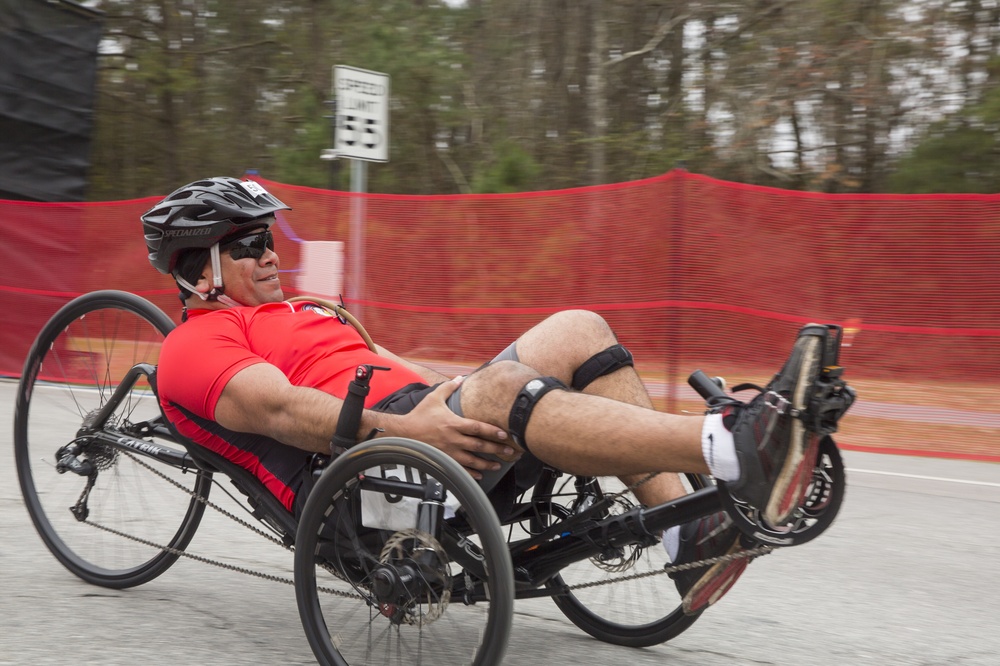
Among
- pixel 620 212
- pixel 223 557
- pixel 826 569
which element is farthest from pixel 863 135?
pixel 223 557

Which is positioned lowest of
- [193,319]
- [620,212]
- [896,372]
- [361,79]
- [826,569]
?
[826,569]

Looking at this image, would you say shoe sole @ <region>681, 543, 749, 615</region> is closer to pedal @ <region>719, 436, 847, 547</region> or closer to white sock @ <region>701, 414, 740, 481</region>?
pedal @ <region>719, 436, 847, 547</region>

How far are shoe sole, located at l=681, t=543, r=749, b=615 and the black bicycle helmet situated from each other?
1.62 meters

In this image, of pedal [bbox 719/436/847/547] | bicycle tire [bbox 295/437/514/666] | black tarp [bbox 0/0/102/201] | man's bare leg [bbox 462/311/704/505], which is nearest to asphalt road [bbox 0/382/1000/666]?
bicycle tire [bbox 295/437/514/666]

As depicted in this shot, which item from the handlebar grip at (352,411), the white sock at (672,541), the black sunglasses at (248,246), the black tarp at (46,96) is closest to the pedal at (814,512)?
the white sock at (672,541)

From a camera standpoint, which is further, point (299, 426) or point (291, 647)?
point (291, 647)

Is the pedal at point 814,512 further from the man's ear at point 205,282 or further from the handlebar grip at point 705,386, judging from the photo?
the man's ear at point 205,282

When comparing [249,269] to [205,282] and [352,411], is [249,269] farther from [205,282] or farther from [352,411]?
[352,411]

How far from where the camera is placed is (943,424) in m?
7.07

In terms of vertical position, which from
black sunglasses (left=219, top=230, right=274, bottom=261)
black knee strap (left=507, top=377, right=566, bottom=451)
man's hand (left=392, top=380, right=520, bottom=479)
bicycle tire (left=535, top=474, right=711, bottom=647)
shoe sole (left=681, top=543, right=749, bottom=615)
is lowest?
bicycle tire (left=535, top=474, right=711, bottom=647)

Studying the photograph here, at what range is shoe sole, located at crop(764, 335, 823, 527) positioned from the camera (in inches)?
87.2

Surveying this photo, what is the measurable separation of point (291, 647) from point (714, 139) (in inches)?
475

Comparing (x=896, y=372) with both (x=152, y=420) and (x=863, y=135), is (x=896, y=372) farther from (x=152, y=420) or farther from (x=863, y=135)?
(x=863, y=135)

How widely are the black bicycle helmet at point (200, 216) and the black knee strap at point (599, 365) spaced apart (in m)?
1.05
